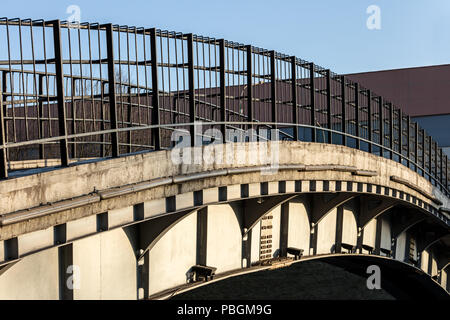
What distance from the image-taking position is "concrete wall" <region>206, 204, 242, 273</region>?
457 inches

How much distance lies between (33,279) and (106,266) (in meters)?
1.46

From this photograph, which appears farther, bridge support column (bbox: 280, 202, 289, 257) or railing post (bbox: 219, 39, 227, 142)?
bridge support column (bbox: 280, 202, 289, 257)

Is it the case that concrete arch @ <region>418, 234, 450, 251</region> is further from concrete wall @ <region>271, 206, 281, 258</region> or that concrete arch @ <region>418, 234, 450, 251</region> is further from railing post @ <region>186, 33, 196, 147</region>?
railing post @ <region>186, 33, 196, 147</region>

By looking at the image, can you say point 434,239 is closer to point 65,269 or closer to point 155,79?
point 155,79

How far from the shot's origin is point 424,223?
25.9m

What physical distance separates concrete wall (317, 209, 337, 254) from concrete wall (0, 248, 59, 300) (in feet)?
31.1

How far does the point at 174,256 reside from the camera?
34.9 feet

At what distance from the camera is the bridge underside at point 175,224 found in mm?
7512

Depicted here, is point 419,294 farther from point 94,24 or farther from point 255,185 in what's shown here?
point 94,24

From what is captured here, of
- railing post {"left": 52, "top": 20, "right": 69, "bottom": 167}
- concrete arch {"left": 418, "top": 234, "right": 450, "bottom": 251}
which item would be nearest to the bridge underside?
railing post {"left": 52, "top": 20, "right": 69, "bottom": 167}

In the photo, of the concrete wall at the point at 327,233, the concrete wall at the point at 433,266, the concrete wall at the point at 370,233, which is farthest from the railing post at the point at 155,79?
the concrete wall at the point at 433,266

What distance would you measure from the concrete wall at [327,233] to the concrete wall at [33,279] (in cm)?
949

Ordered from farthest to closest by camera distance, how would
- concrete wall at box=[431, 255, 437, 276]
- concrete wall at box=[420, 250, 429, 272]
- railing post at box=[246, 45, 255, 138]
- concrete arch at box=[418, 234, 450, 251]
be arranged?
concrete wall at box=[431, 255, 437, 276]
concrete wall at box=[420, 250, 429, 272]
concrete arch at box=[418, 234, 450, 251]
railing post at box=[246, 45, 255, 138]
